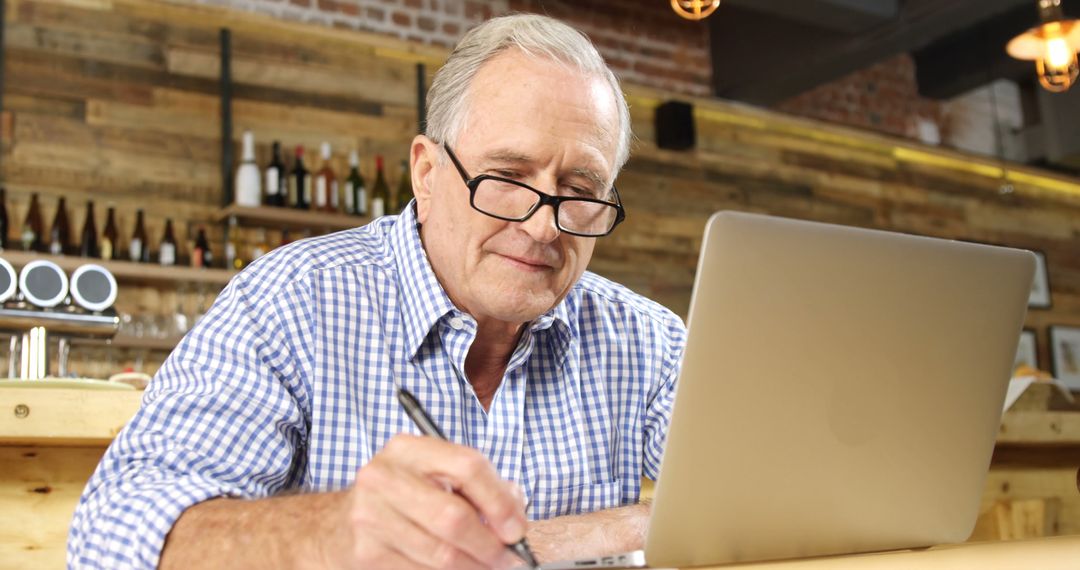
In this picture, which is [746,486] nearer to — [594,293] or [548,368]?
[548,368]

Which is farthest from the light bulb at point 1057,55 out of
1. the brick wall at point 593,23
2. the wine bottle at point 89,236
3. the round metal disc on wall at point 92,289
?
the wine bottle at point 89,236

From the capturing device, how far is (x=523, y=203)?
4.13 ft

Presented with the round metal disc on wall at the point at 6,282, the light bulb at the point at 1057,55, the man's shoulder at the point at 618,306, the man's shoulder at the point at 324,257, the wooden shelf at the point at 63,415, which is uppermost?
the light bulb at the point at 1057,55

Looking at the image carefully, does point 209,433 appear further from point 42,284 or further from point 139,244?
point 139,244

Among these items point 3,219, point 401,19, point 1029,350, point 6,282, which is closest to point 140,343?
point 3,219

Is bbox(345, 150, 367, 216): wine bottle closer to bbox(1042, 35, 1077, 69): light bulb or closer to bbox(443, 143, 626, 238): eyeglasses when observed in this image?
bbox(1042, 35, 1077, 69): light bulb

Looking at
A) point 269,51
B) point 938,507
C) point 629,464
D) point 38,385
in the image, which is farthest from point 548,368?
point 269,51

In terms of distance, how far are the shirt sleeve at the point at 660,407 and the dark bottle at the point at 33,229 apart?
108 inches

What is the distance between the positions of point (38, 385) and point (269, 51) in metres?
2.78

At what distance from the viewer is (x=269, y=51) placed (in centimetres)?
416

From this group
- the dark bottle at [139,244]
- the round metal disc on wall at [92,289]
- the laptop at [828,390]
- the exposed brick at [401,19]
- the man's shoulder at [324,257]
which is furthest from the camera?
the exposed brick at [401,19]

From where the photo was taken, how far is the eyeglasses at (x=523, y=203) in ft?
4.09

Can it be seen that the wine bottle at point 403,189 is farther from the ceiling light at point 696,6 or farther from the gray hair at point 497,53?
the gray hair at point 497,53

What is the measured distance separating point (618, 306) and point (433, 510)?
36.5 inches
